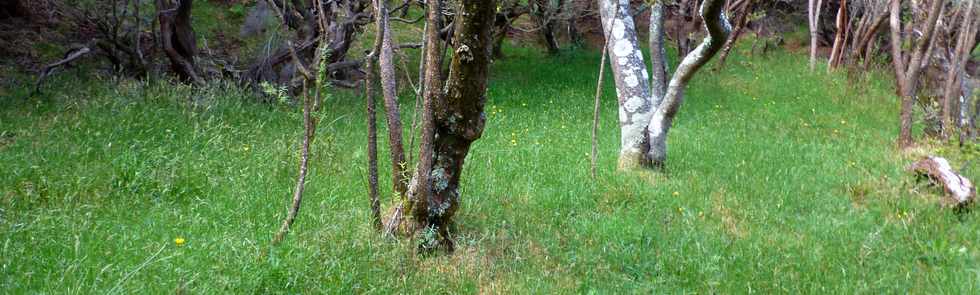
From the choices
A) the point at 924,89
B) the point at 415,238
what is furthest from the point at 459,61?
the point at 924,89

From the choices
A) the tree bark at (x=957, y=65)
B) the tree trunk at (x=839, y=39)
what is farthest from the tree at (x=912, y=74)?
the tree trunk at (x=839, y=39)

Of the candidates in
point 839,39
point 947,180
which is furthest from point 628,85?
point 839,39

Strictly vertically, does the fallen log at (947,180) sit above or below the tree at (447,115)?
below

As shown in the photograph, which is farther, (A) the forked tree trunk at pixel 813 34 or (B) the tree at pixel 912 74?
(A) the forked tree trunk at pixel 813 34

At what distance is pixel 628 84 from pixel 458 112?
3.38 m

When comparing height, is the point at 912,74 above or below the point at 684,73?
below

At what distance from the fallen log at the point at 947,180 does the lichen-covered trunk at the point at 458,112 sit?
4.53 metres

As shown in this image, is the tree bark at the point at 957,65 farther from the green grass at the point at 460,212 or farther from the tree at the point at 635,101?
the tree at the point at 635,101

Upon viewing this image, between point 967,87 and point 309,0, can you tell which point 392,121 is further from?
point 967,87

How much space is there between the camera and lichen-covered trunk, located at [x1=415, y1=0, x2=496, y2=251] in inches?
175

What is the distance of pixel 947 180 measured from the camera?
7055 mm

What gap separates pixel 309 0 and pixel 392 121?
7.18 meters

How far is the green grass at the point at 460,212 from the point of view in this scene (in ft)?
14.2

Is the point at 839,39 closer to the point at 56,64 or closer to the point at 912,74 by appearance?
the point at 912,74
